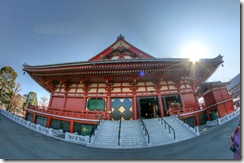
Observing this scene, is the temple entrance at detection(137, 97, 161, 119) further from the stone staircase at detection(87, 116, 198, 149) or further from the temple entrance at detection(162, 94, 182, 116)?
the stone staircase at detection(87, 116, 198, 149)

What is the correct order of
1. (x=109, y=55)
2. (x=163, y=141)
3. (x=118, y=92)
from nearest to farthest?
(x=163, y=141) < (x=118, y=92) < (x=109, y=55)

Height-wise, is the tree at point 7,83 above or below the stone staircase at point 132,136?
above

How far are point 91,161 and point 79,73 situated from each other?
170 inches

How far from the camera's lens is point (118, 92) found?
609 centimetres

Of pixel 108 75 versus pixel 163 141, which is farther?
pixel 108 75

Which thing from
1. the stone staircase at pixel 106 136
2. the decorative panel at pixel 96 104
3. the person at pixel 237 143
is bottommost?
the stone staircase at pixel 106 136

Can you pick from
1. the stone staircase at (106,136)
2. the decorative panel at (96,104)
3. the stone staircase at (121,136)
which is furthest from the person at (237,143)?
the decorative panel at (96,104)

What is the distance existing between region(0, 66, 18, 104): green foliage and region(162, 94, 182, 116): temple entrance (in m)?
6.10

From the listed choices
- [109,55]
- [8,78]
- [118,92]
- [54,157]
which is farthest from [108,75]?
[54,157]

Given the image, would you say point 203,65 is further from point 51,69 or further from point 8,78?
point 51,69

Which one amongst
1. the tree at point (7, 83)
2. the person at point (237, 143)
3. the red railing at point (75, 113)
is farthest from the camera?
the red railing at point (75, 113)

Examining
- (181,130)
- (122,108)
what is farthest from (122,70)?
(181,130)

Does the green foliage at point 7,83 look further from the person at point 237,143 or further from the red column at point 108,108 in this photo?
the person at point 237,143

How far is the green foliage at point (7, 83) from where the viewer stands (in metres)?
2.39
